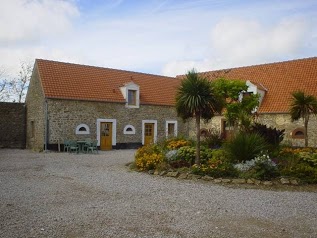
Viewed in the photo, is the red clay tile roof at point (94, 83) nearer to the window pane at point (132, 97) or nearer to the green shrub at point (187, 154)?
the window pane at point (132, 97)

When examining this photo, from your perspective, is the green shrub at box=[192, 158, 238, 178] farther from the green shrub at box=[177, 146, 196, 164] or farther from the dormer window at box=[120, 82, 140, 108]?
the dormer window at box=[120, 82, 140, 108]

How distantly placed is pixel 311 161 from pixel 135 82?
55.3ft

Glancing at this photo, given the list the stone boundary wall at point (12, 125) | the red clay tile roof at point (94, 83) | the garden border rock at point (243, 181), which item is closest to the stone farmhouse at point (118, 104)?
the red clay tile roof at point (94, 83)

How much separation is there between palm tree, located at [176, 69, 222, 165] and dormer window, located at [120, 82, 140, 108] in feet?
39.6

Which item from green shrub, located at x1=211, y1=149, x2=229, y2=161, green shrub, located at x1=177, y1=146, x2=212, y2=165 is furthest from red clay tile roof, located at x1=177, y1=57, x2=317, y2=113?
green shrub, located at x1=177, y1=146, x2=212, y2=165

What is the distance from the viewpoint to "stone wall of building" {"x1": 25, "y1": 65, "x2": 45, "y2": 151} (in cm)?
2073

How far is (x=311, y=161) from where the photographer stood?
10.6 metres

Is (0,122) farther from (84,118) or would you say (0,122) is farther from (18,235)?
(18,235)

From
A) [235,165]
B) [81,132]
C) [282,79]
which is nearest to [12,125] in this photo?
[81,132]

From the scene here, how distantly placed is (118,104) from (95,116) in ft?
6.40

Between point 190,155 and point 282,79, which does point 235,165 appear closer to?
point 190,155

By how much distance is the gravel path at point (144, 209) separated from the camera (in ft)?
17.7

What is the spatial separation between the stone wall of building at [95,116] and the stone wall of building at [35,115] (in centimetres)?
82

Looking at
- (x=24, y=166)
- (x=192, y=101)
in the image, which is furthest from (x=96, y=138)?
(x=192, y=101)
